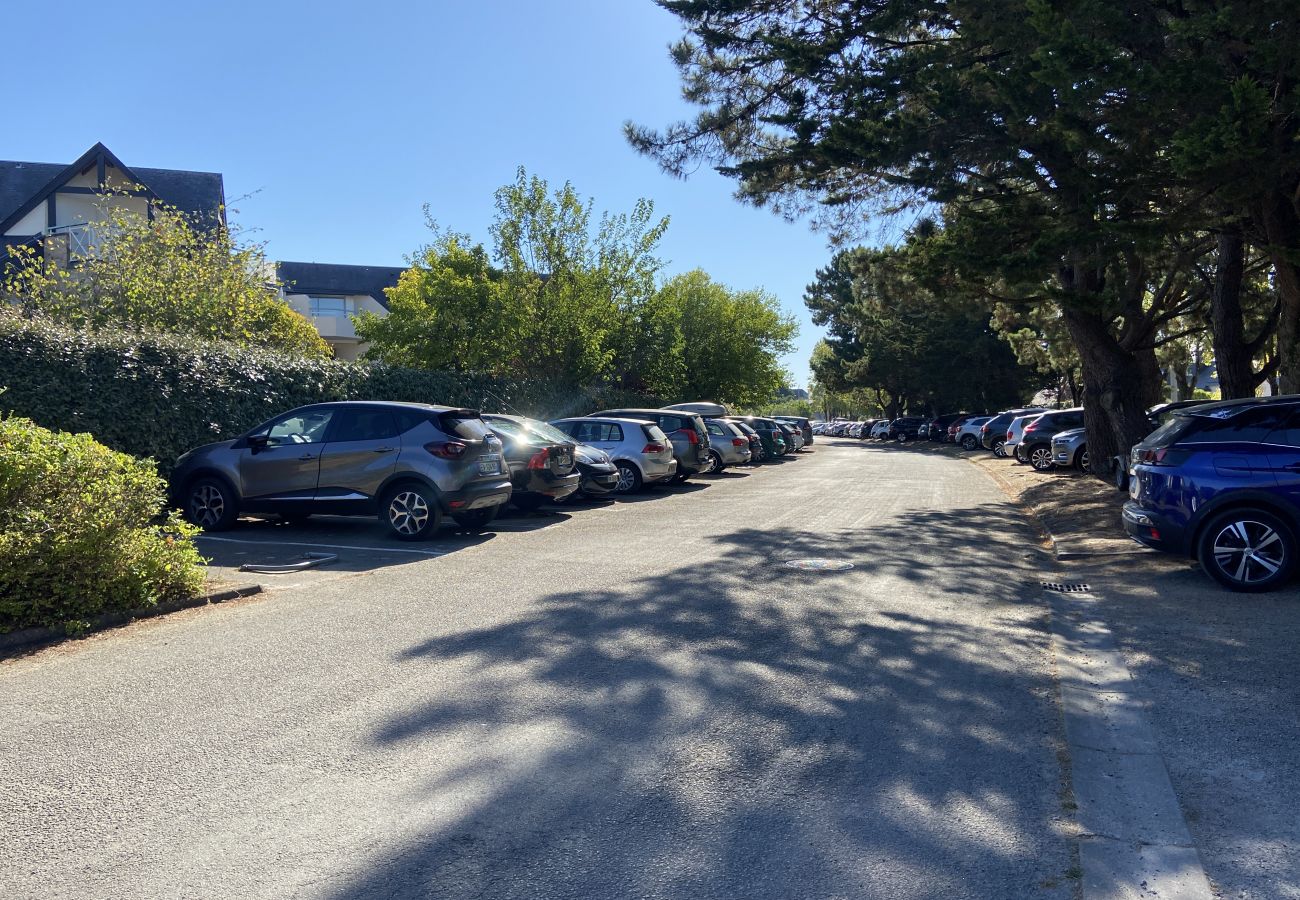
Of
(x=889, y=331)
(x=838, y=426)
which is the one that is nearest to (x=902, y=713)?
(x=889, y=331)

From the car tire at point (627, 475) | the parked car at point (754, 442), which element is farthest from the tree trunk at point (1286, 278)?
the parked car at point (754, 442)

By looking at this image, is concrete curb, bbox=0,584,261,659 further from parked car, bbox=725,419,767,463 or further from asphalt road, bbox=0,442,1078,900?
parked car, bbox=725,419,767,463

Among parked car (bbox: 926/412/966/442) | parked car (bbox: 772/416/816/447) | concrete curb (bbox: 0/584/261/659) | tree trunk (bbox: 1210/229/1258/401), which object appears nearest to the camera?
concrete curb (bbox: 0/584/261/659)

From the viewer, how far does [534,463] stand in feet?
46.5

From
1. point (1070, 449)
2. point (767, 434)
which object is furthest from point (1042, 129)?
point (767, 434)

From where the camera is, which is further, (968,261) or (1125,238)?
(968,261)

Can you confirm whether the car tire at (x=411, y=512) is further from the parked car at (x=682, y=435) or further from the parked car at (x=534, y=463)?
the parked car at (x=682, y=435)

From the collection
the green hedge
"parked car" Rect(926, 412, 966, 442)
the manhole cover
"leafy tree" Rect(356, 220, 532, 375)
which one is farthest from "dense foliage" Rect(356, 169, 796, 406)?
"parked car" Rect(926, 412, 966, 442)

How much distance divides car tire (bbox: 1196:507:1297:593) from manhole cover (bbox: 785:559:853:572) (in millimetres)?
3308

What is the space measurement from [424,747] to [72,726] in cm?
195

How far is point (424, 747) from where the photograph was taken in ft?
15.7

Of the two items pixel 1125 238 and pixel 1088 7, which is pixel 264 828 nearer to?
pixel 1088 7

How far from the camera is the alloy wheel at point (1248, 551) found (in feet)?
27.7

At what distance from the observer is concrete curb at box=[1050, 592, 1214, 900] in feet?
11.9
